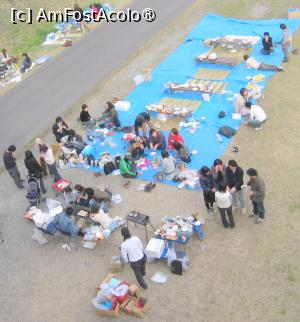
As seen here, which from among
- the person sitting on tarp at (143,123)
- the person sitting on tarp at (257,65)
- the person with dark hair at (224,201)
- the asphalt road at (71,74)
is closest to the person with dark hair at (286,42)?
the person sitting on tarp at (257,65)

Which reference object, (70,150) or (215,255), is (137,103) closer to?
(70,150)

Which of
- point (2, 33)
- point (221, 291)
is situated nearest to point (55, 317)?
point (221, 291)

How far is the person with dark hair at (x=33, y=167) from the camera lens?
620 inches

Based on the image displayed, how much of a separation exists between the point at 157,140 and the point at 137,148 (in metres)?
0.78

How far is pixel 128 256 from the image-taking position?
1130 centimetres

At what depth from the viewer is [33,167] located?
52.0 feet

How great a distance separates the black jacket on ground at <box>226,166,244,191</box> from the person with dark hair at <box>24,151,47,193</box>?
6546mm

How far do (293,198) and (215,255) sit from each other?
3202 millimetres

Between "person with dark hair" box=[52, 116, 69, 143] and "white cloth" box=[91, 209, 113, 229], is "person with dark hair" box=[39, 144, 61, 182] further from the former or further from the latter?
"white cloth" box=[91, 209, 113, 229]

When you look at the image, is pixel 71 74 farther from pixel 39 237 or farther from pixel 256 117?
pixel 39 237

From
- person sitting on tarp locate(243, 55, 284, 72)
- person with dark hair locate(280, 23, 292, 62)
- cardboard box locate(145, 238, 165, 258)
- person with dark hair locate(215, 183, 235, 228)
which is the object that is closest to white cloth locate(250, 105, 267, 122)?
person sitting on tarp locate(243, 55, 284, 72)

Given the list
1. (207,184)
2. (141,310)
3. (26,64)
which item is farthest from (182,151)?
(26,64)

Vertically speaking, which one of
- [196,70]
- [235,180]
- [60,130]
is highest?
[235,180]

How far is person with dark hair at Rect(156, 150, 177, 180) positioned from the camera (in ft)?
51.2
